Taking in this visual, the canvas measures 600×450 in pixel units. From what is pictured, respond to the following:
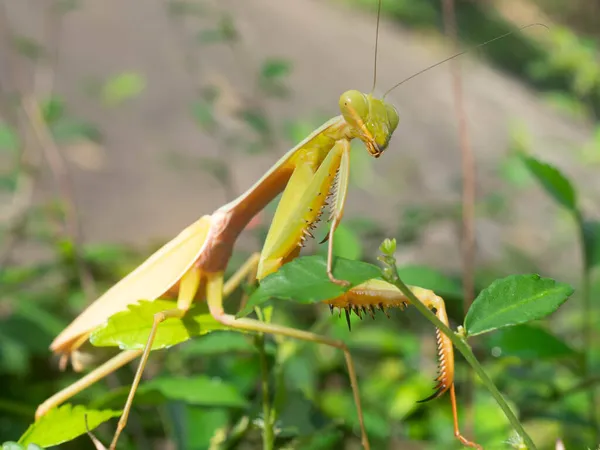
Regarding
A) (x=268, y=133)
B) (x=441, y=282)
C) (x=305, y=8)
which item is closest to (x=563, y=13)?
(x=305, y=8)

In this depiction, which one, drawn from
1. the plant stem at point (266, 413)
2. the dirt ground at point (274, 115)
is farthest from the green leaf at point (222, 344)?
the dirt ground at point (274, 115)

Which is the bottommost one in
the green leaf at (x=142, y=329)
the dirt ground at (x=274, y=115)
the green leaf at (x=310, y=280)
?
the dirt ground at (x=274, y=115)

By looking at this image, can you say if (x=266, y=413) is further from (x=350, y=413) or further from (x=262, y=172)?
(x=262, y=172)

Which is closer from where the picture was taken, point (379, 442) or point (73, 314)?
point (379, 442)

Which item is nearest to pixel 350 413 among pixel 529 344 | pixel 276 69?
pixel 529 344

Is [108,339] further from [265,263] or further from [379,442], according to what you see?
[379,442]

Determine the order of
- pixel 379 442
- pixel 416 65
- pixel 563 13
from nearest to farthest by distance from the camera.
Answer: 1. pixel 379 442
2. pixel 416 65
3. pixel 563 13

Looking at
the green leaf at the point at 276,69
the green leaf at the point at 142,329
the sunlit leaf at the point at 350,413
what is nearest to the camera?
the green leaf at the point at 142,329

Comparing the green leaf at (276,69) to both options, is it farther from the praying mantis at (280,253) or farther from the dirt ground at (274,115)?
the dirt ground at (274,115)
